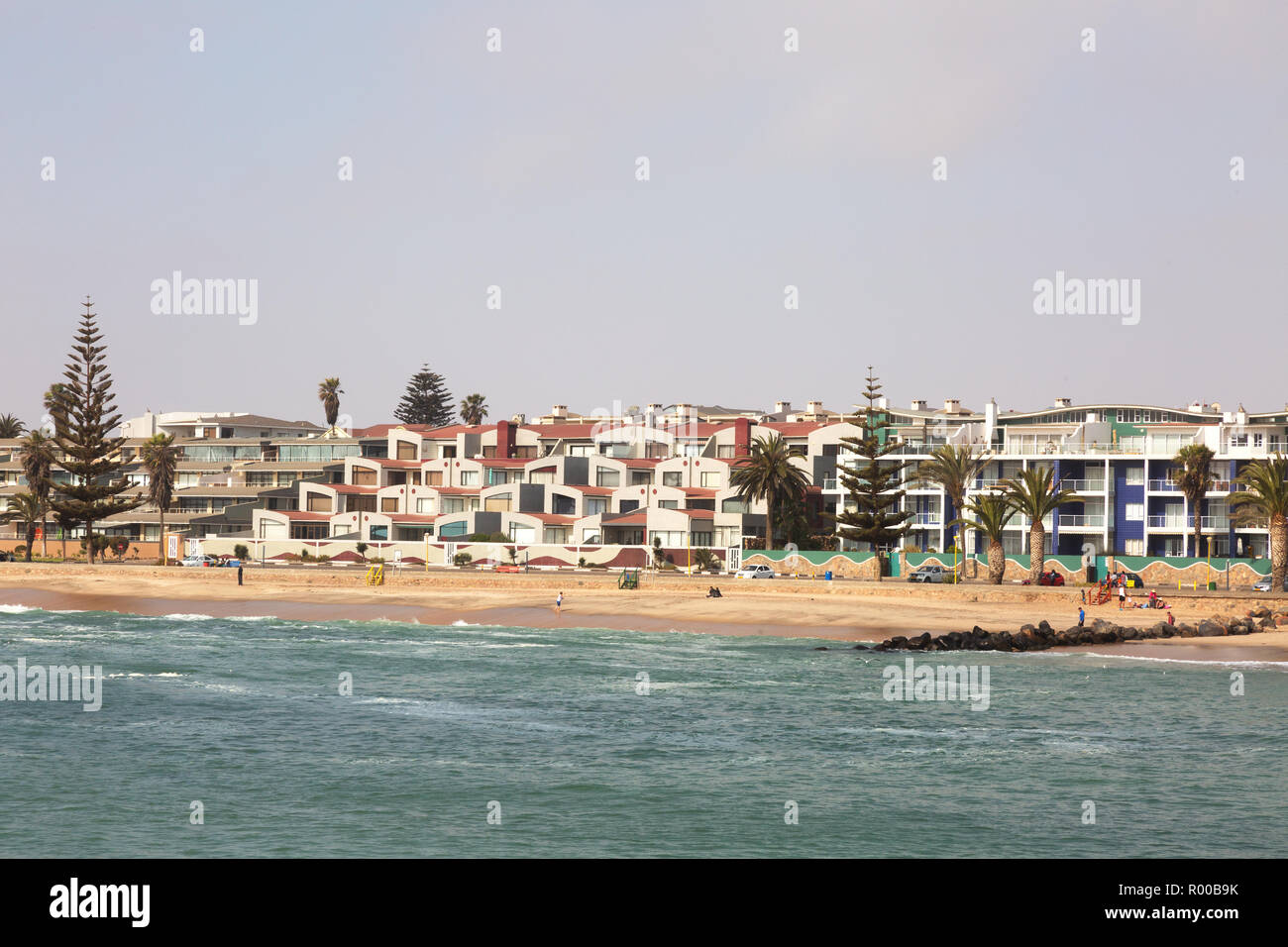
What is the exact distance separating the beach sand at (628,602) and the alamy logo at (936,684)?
9.91 metres

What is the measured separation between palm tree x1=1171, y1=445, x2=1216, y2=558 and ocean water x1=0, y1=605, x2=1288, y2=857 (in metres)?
31.2

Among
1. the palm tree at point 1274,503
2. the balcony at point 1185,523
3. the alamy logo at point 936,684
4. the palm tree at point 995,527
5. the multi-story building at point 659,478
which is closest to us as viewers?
the alamy logo at point 936,684

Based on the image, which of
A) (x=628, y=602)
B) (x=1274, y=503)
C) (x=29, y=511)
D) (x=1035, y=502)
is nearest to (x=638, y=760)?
(x=628, y=602)

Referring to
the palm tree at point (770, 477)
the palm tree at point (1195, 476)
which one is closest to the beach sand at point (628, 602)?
the palm tree at point (770, 477)

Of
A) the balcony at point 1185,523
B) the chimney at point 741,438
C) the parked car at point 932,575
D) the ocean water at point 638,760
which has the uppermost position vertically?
the chimney at point 741,438

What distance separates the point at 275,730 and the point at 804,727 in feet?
49.8

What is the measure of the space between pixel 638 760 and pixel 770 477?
58.6m

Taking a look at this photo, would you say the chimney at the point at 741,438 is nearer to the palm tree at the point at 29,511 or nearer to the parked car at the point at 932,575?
the parked car at the point at 932,575

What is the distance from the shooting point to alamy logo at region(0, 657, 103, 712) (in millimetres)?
41938

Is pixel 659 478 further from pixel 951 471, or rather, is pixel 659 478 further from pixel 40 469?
pixel 40 469

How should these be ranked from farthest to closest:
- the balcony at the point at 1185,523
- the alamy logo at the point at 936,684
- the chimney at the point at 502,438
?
the chimney at the point at 502,438, the balcony at the point at 1185,523, the alamy logo at the point at 936,684

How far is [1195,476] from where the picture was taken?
3108 inches
